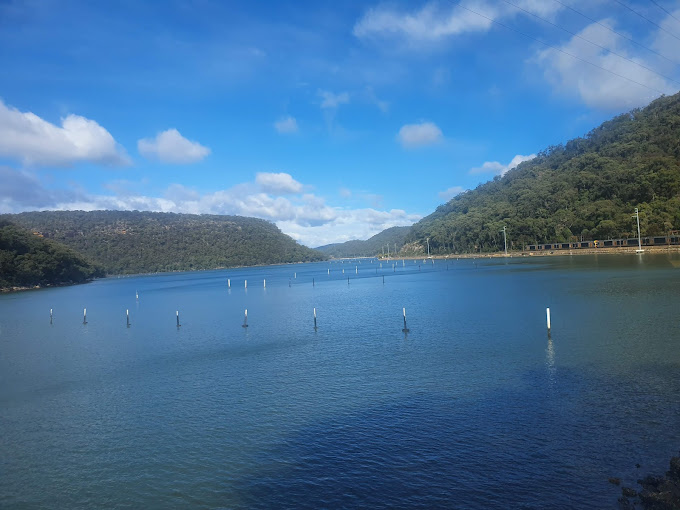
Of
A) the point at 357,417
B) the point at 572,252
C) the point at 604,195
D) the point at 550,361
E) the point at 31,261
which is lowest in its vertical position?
the point at 357,417

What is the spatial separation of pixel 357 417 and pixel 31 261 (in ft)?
421

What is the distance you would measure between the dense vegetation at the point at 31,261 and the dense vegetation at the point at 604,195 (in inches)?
5440

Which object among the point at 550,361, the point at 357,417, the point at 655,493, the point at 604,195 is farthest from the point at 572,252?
the point at 655,493

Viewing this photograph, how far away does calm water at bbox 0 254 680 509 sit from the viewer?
34.3 feet

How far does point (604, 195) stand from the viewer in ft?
447

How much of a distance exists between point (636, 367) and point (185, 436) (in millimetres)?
16514

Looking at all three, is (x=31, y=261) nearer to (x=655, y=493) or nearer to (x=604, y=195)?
(x=655, y=493)

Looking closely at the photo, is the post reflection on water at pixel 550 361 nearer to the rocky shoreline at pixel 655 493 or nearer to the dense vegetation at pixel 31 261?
the rocky shoreline at pixel 655 493

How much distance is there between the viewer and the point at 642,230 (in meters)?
105

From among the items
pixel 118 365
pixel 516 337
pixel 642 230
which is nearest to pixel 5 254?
pixel 118 365

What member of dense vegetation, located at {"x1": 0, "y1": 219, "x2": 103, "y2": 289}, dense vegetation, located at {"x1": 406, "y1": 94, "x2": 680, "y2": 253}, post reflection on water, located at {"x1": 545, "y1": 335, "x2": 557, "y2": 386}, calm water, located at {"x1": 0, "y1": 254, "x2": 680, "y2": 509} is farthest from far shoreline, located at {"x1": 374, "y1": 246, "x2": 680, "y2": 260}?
dense vegetation, located at {"x1": 0, "y1": 219, "x2": 103, "y2": 289}

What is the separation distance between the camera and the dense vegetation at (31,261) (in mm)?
111875

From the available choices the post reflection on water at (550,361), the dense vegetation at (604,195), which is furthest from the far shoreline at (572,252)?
the post reflection on water at (550,361)

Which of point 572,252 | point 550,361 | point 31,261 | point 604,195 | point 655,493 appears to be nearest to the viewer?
point 655,493
